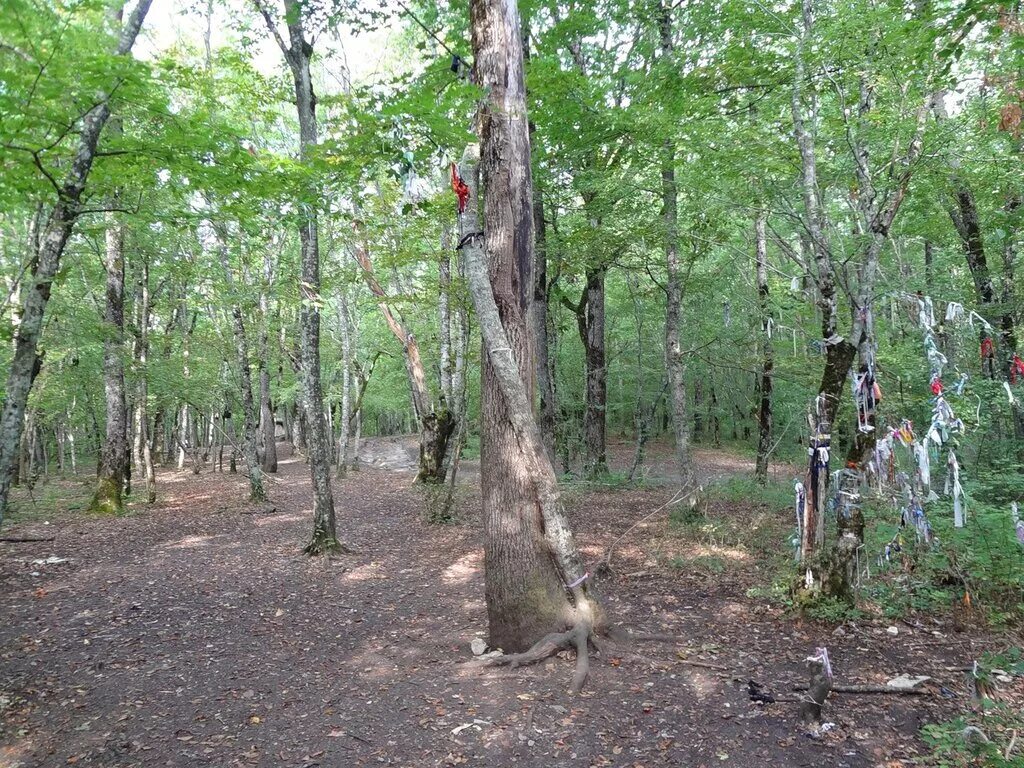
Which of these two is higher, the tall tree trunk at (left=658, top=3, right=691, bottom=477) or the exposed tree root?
the tall tree trunk at (left=658, top=3, right=691, bottom=477)

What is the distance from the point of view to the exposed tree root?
4.65 meters

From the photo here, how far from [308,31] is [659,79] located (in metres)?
5.24

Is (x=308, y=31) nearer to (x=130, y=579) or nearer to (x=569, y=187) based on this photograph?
Answer: (x=569, y=187)

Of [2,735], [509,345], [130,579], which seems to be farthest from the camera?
[130,579]

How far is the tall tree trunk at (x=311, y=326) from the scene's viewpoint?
8336 millimetres

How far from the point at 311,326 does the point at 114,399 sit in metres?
6.54

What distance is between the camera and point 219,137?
221 inches

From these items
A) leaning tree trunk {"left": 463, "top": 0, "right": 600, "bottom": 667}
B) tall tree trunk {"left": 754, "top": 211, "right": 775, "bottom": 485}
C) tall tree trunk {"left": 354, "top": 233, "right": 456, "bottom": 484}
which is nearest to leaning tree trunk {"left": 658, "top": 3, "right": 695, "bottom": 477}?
tall tree trunk {"left": 754, "top": 211, "right": 775, "bottom": 485}

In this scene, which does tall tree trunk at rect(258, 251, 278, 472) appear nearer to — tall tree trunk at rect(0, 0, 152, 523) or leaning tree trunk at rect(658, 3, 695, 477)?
tall tree trunk at rect(0, 0, 152, 523)

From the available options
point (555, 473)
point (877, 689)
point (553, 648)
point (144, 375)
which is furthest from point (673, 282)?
point (144, 375)

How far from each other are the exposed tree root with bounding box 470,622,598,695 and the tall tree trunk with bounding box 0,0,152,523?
4495mm

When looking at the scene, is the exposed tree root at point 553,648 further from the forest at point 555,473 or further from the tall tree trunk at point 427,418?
the tall tree trunk at point 427,418

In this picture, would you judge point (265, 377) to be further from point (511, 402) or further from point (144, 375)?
point (511, 402)

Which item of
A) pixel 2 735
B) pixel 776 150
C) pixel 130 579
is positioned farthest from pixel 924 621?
pixel 130 579
